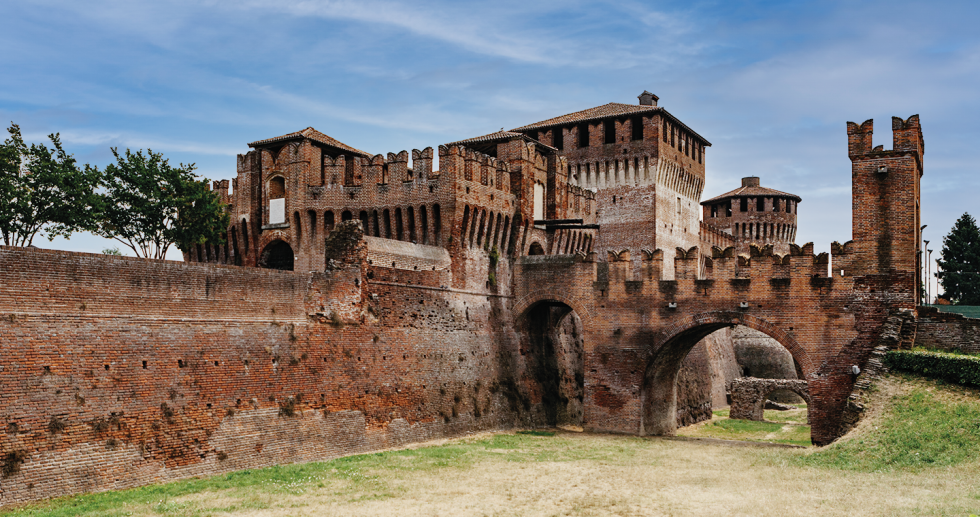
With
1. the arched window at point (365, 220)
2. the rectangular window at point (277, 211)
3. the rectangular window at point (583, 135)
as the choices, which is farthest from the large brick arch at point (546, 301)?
the rectangular window at point (583, 135)

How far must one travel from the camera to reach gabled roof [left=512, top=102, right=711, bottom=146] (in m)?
40.3

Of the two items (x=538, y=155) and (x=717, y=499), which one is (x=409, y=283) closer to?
(x=538, y=155)

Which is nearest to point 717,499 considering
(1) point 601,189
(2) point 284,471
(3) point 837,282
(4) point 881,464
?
(4) point 881,464

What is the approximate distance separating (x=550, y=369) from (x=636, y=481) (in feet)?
43.5

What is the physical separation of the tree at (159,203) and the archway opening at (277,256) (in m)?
2.45

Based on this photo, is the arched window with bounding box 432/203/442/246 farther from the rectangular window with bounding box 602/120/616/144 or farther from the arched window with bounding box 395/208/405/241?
the rectangular window with bounding box 602/120/616/144

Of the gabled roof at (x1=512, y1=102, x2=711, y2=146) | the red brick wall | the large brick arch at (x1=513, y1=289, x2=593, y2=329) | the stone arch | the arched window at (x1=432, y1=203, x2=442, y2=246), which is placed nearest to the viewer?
the red brick wall

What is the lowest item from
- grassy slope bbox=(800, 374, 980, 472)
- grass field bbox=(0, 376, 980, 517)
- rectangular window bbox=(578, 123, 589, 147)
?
grass field bbox=(0, 376, 980, 517)

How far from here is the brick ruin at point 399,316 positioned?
16.3 meters

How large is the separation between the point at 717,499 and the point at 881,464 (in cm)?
445

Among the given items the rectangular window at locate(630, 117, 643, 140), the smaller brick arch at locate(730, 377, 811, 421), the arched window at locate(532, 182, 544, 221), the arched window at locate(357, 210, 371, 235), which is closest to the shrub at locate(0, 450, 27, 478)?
the arched window at locate(357, 210, 371, 235)

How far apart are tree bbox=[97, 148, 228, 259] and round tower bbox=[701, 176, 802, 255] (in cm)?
3578

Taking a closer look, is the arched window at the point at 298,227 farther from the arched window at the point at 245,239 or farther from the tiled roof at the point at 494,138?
the tiled roof at the point at 494,138

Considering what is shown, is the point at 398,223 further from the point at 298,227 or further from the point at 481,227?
the point at 298,227
